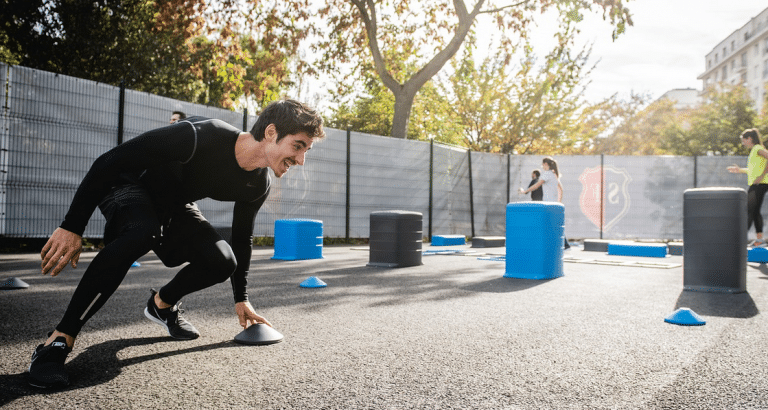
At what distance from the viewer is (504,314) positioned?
433cm

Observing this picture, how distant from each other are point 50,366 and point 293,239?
6568mm

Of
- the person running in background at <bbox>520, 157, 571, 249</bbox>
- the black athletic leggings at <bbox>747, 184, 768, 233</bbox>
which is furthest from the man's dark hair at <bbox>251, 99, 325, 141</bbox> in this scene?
the black athletic leggings at <bbox>747, 184, 768, 233</bbox>

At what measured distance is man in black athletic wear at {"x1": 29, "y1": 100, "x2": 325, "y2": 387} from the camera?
2.39m

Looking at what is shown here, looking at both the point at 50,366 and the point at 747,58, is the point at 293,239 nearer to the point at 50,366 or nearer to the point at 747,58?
the point at 50,366

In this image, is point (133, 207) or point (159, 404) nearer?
point (159, 404)

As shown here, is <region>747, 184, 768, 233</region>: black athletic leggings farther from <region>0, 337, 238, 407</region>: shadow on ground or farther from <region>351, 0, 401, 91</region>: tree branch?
<region>0, 337, 238, 407</region>: shadow on ground

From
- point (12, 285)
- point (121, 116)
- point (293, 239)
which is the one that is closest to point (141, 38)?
point (121, 116)

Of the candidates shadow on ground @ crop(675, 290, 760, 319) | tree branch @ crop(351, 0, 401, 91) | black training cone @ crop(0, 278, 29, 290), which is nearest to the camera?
shadow on ground @ crop(675, 290, 760, 319)

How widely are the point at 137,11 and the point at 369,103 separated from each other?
39.4ft

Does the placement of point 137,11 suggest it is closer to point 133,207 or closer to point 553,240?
point 553,240

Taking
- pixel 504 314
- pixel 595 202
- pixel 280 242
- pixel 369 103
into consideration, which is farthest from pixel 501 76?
pixel 504 314

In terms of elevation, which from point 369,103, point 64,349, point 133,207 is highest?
point 369,103

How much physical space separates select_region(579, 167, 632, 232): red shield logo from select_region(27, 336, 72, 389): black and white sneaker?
1569 centimetres

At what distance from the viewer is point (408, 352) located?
307 centimetres
